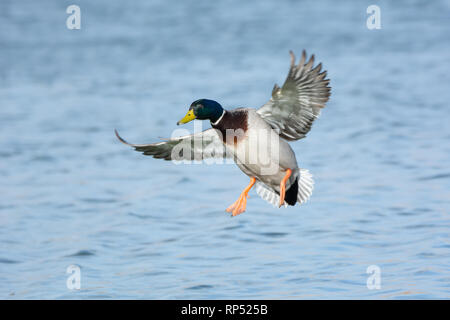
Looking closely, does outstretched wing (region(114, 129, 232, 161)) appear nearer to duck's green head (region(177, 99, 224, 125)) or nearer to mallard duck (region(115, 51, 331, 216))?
mallard duck (region(115, 51, 331, 216))

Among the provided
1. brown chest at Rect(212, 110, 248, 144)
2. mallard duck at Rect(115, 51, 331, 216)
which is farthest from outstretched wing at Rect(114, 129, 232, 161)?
brown chest at Rect(212, 110, 248, 144)

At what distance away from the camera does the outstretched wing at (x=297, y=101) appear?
6.45 m

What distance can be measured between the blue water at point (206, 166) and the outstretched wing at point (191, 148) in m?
1.22

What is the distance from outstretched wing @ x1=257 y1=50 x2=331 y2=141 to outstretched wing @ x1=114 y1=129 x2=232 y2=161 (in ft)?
2.04

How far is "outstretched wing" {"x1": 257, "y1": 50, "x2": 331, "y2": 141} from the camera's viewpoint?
21.2 feet

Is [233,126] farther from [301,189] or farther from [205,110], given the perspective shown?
[301,189]

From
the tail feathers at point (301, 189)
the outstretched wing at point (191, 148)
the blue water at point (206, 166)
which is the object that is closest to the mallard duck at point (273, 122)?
the outstretched wing at point (191, 148)

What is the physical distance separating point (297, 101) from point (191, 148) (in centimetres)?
119

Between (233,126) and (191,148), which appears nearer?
(233,126)

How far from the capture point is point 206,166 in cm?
1190

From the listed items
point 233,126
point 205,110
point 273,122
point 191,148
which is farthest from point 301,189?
point 205,110

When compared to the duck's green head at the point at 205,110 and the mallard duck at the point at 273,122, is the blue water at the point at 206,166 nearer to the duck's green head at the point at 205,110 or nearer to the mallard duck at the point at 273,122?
the mallard duck at the point at 273,122

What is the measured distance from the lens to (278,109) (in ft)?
21.9
